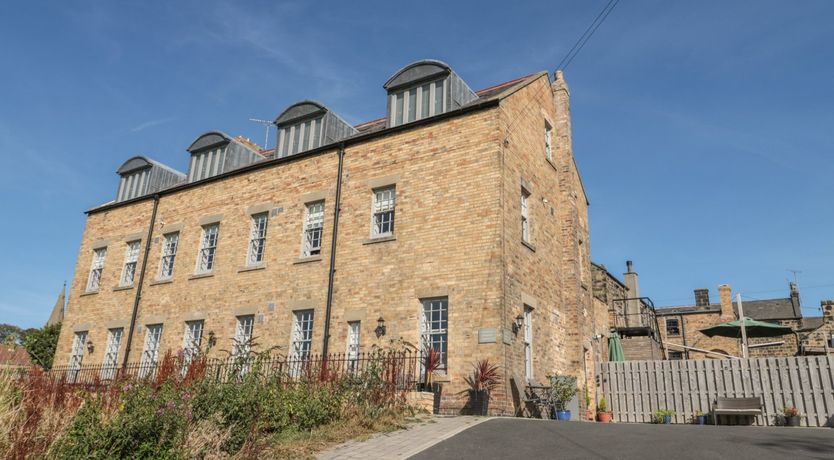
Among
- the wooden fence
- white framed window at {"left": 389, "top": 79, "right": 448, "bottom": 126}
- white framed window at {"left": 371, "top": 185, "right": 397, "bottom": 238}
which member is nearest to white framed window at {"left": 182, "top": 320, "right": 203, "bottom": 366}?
white framed window at {"left": 371, "top": 185, "right": 397, "bottom": 238}

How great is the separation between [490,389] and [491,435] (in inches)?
132

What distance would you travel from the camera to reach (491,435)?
32.3ft

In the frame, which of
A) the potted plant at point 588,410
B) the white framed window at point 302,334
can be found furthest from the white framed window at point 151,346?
the potted plant at point 588,410

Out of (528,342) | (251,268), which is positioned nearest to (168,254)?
(251,268)

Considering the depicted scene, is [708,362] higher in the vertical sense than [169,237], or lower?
lower

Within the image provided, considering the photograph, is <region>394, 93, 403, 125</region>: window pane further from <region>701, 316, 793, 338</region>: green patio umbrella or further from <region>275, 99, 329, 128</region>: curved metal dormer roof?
<region>701, 316, 793, 338</region>: green patio umbrella

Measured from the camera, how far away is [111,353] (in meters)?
21.2

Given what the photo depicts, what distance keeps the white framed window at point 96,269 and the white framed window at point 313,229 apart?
34.7 feet

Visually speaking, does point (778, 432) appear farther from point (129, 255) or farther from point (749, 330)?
point (129, 255)

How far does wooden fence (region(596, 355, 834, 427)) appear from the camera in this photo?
46.6ft

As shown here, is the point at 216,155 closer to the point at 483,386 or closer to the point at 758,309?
the point at 483,386

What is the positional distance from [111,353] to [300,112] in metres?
11.2

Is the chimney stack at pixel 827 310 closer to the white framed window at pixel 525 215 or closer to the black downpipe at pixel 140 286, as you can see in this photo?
the white framed window at pixel 525 215

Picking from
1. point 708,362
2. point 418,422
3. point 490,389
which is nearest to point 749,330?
point 708,362
